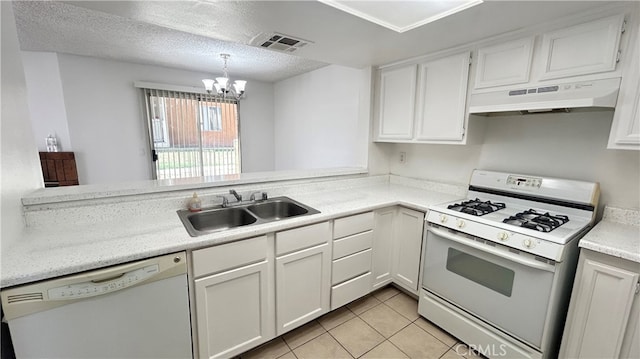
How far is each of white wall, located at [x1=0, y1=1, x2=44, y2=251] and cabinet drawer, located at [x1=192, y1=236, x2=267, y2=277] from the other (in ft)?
2.65

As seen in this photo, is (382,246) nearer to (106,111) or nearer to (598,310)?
(598,310)

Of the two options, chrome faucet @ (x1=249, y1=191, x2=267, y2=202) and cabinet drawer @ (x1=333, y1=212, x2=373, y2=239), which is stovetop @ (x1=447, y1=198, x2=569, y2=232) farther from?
chrome faucet @ (x1=249, y1=191, x2=267, y2=202)

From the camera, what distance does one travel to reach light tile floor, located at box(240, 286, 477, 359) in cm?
171

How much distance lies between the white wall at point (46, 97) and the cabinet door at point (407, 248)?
462 centimetres

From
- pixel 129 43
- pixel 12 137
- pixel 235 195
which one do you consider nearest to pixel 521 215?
pixel 235 195

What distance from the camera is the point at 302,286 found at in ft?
5.79

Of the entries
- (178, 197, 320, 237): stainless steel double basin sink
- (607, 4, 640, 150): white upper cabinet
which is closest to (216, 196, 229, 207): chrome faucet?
(178, 197, 320, 237): stainless steel double basin sink

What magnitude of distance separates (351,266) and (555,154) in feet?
5.51

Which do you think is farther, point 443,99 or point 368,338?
point 443,99

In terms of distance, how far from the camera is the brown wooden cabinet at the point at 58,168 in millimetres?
3457

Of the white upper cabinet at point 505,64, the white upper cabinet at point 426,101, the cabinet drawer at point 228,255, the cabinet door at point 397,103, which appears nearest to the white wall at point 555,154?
the white upper cabinet at point 426,101

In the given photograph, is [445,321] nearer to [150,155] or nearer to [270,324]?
[270,324]

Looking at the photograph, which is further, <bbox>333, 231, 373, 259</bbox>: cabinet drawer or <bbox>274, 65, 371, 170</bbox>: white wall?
<bbox>274, 65, 371, 170</bbox>: white wall

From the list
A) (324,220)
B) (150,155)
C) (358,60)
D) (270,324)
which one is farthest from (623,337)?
(150,155)
